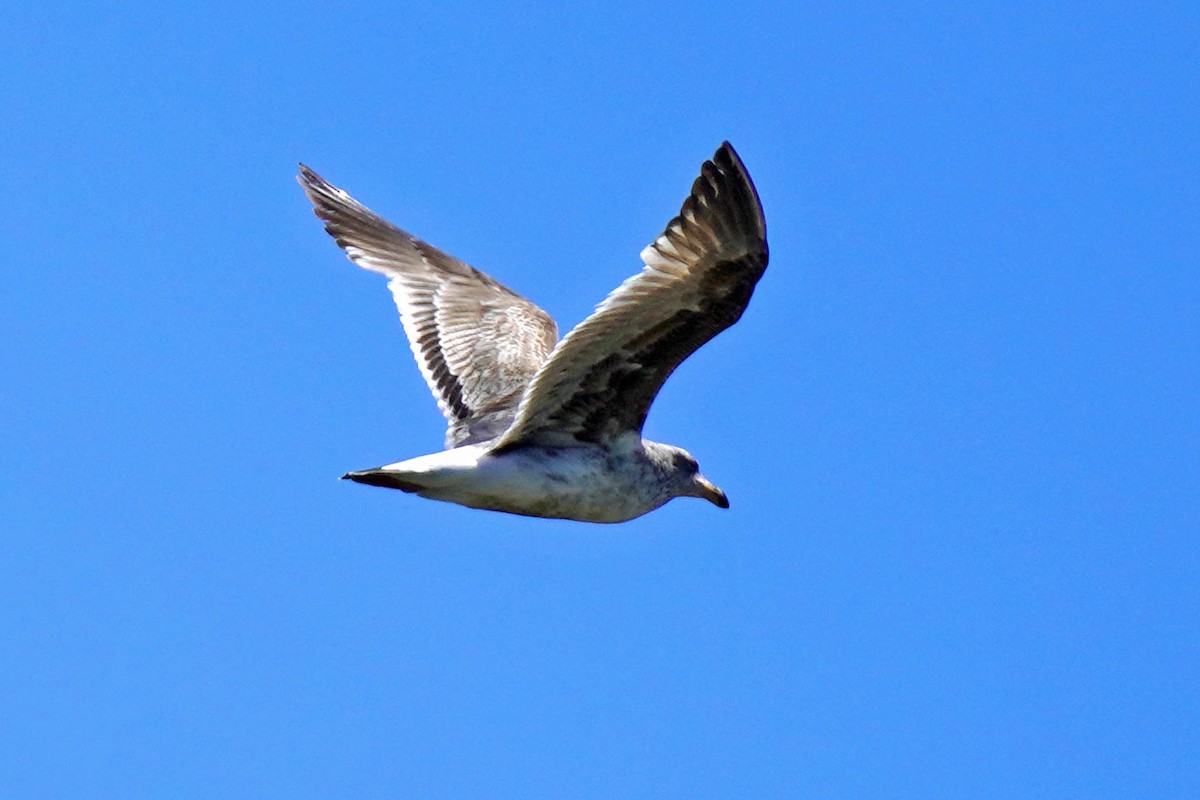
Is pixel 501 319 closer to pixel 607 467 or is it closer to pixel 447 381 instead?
pixel 447 381

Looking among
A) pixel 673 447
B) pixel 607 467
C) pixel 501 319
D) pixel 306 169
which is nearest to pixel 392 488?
pixel 607 467

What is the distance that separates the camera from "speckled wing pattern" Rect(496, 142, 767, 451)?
916 cm

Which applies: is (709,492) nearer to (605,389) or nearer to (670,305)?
(605,389)

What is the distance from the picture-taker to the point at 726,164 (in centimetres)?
912

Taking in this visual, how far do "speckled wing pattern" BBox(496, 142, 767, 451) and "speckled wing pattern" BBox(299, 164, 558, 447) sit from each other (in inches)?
54.8

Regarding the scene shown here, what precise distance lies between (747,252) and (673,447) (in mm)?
2065

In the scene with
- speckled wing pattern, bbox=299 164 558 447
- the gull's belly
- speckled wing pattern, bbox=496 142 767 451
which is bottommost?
the gull's belly

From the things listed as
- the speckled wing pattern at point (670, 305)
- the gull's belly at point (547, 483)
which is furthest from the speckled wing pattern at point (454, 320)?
the speckled wing pattern at point (670, 305)

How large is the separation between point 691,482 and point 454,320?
2.42m

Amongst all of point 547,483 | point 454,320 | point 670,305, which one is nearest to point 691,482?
point 547,483

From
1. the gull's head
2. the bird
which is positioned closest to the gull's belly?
the bird

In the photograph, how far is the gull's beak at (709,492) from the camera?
1141 centimetres

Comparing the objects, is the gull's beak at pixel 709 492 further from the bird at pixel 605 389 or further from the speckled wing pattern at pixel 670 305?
the speckled wing pattern at pixel 670 305

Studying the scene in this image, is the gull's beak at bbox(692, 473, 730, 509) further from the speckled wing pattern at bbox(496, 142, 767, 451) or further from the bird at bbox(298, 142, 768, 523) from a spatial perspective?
the speckled wing pattern at bbox(496, 142, 767, 451)
